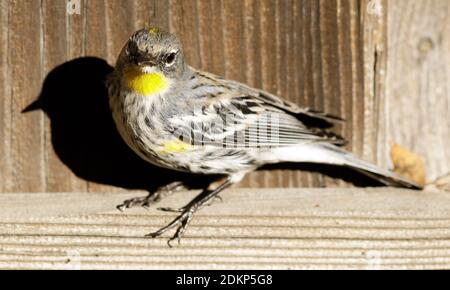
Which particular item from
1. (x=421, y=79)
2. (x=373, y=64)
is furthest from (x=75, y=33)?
(x=421, y=79)

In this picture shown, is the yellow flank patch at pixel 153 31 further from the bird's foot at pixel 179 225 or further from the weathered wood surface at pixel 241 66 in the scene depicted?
the bird's foot at pixel 179 225

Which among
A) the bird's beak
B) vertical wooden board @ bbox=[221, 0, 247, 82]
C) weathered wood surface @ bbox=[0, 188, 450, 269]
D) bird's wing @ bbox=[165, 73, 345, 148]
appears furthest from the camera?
bird's wing @ bbox=[165, 73, 345, 148]

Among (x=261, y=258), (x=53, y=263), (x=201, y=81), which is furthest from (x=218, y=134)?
(x=53, y=263)

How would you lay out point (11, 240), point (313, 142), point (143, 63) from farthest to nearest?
point (313, 142), point (143, 63), point (11, 240)

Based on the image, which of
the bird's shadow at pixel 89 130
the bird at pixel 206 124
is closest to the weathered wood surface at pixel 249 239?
the bird at pixel 206 124

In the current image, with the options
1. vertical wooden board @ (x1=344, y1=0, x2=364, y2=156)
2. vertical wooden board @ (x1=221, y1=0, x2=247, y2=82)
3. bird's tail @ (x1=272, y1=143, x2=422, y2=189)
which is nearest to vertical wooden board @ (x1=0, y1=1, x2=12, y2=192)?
vertical wooden board @ (x1=221, y1=0, x2=247, y2=82)

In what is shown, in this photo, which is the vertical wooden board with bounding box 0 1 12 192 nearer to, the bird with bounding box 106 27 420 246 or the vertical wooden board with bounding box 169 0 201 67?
the bird with bounding box 106 27 420 246

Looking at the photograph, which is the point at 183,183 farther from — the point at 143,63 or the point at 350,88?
the point at 350,88
